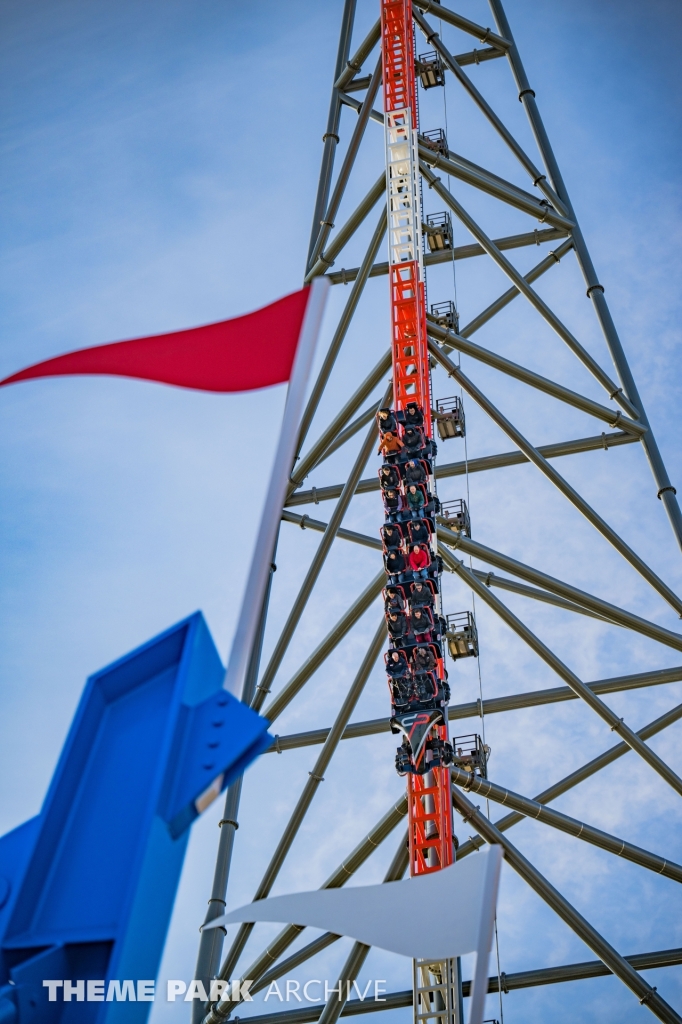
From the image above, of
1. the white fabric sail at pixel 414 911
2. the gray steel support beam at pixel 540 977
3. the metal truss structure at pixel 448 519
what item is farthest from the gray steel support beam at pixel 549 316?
the white fabric sail at pixel 414 911

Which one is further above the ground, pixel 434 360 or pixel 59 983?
pixel 434 360

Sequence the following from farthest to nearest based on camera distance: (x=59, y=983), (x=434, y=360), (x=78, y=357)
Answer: (x=434, y=360) → (x=78, y=357) → (x=59, y=983)

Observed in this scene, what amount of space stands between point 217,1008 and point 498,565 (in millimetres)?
7139

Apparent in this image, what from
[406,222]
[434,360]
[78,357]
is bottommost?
[78,357]

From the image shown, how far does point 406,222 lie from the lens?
22.3 m

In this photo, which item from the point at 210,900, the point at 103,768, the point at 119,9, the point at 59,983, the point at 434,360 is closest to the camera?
the point at 59,983

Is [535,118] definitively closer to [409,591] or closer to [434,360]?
[434,360]

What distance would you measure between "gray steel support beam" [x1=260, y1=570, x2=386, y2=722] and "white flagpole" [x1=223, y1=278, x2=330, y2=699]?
13.5 metres

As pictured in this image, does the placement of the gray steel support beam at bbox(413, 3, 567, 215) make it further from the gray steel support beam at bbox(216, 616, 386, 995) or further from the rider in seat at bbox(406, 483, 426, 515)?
the gray steel support beam at bbox(216, 616, 386, 995)

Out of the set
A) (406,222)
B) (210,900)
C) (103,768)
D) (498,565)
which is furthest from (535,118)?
(103,768)

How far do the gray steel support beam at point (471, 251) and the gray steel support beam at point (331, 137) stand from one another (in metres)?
0.90

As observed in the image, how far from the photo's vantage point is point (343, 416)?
20234 millimetres

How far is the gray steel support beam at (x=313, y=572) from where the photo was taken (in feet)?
61.2

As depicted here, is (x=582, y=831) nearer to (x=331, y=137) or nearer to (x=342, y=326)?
(x=342, y=326)
